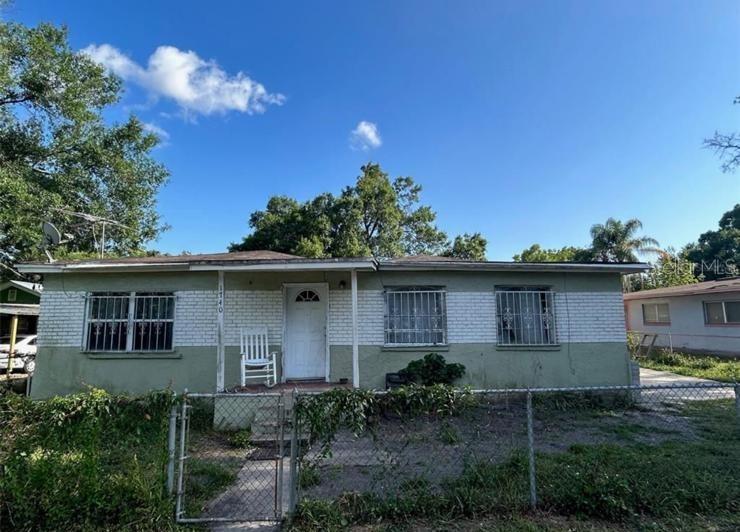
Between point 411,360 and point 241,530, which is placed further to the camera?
point 411,360

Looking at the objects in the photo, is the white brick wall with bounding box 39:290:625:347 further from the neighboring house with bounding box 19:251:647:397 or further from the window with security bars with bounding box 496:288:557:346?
the window with security bars with bounding box 496:288:557:346

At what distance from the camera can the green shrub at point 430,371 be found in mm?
8031

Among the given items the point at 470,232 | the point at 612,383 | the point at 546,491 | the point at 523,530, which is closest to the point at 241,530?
the point at 523,530

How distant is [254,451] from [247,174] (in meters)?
14.2

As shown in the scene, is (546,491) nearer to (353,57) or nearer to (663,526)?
(663,526)

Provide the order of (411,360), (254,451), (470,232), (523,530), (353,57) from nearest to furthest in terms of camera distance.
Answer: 1. (523,530)
2. (254,451)
3. (411,360)
4. (353,57)
5. (470,232)

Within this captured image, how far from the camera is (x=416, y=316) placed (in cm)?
864

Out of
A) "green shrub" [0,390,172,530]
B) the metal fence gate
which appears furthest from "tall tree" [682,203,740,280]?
"green shrub" [0,390,172,530]

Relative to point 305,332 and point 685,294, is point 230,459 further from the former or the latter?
point 685,294

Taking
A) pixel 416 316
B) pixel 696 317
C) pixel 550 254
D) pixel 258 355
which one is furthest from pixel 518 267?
pixel 550 254

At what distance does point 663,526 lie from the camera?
3.23m

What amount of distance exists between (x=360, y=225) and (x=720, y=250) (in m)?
29.7

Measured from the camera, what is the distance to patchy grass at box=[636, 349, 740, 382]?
38.0 feet

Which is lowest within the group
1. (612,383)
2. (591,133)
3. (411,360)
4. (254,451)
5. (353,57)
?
(254,451)
